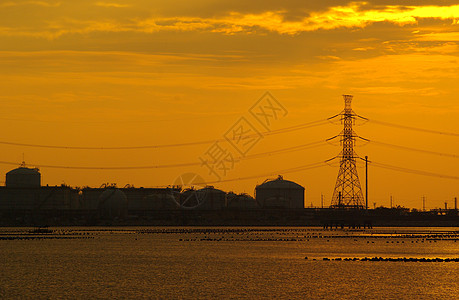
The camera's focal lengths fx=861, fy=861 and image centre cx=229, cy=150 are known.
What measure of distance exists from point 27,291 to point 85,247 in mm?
49019

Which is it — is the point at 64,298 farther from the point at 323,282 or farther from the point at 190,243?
the point at 190,243

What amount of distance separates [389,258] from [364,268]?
10.9 metres

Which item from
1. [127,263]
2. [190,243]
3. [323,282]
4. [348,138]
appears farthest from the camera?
[348,138]

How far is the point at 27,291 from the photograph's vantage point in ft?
184

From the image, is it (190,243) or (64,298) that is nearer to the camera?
(64,298)

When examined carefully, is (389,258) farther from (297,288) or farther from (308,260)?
(297,288)

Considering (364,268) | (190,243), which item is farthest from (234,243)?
(364,268)

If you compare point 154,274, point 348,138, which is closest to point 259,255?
point 154,274

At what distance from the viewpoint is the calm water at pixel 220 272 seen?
2217 inches

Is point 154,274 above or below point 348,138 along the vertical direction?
below

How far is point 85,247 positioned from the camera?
10469 cm

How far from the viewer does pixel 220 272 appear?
7044 cm

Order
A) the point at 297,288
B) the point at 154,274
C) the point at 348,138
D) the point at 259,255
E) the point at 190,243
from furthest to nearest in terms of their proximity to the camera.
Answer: the point at 348,138, the point at 190,243, the point at 259,255, the point at 154,274, the point at 297,288

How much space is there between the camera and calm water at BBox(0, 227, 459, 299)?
56.3 m
